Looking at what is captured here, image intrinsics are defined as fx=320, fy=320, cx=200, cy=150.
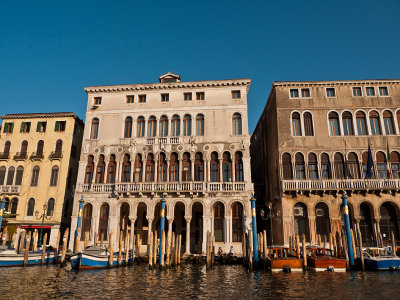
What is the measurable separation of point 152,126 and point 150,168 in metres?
3.96

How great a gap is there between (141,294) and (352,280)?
34.7 ft

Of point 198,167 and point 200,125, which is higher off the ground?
point 200,125

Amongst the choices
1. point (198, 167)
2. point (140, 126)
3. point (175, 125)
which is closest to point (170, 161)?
point (198, 167)

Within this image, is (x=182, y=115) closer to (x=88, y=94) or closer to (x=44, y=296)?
(x=88, y=94)

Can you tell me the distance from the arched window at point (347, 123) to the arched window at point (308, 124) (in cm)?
273

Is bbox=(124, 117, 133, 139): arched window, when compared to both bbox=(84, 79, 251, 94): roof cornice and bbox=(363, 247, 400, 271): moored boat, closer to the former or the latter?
bbox=(84, 79, 251, 94): roof cornice

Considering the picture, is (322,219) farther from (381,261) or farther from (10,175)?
(10,175)

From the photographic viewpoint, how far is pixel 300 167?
87.1 feet

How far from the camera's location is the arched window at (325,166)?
26266 mm

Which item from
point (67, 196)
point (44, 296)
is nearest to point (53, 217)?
point (67, 196)

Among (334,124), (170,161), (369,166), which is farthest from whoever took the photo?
(170,161)

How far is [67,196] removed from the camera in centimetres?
3031

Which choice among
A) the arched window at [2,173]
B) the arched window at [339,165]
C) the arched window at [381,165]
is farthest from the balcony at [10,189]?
the arched window at [381,165]

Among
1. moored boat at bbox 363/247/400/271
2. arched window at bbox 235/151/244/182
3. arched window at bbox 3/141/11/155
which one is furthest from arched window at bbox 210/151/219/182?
arched window at bbox 3/141/11/155
